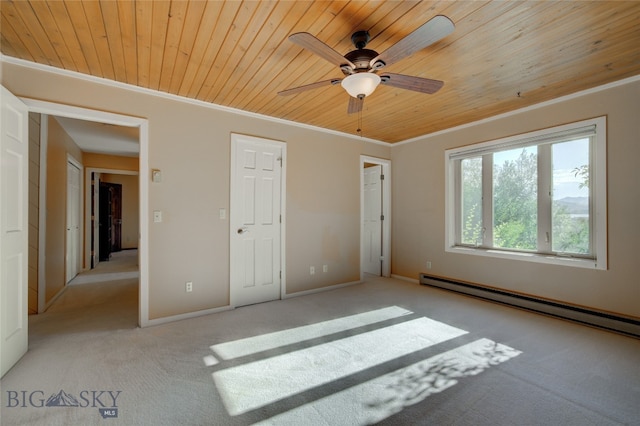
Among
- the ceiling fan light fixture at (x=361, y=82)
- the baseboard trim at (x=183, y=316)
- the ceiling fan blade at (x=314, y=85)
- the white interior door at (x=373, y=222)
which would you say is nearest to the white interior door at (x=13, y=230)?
the baseboard trim at (x=183, y=316)

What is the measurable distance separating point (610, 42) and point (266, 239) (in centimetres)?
384

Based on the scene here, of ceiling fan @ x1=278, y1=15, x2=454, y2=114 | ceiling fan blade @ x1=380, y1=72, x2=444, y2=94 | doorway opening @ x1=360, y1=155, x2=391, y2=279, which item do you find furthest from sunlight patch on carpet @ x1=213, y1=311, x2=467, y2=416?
doorway opening @ x1=360, y1=155, x2=391, y2=279

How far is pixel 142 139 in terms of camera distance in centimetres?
303

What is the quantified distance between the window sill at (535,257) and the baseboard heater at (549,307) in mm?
449

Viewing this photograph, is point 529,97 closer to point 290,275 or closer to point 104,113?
point 290,275

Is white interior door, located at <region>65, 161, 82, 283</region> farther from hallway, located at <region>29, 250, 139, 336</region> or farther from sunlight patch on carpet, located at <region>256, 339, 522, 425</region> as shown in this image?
sunlight patch on carpet, located at <region>256, 339, 522, 425</region>

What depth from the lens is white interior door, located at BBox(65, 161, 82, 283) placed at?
485cm

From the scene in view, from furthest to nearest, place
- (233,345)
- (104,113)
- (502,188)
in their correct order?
(502,188)
(104,113)
(233,345)

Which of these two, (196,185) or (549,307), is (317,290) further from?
(549,307)

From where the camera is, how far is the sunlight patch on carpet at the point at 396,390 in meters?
1.70

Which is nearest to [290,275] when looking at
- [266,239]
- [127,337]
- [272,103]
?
[266,239]

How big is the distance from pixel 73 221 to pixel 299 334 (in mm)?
4994

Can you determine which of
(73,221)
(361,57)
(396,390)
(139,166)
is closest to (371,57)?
(361,57)

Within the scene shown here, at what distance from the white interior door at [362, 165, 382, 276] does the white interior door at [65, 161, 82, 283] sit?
520 cm
